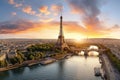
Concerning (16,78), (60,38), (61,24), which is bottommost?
(16,78)

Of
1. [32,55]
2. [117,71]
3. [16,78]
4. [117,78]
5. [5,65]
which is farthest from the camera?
[32,55]

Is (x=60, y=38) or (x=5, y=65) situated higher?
(x=60, y=38)

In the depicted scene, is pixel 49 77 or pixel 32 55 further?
pixel 32 55

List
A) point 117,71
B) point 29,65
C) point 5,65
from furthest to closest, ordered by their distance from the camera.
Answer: point 29,65
point 5,65
point 117,71

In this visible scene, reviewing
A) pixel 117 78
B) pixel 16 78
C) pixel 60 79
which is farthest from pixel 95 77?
pixel 16 78

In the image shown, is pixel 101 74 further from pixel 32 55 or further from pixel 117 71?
pixel 32 55

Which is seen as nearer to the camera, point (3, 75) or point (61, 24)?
point (3, 75)

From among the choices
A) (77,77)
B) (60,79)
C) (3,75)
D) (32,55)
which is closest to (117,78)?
(77,77)

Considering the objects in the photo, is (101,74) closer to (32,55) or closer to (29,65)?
(29,65)

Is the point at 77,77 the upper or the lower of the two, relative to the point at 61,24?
lower
